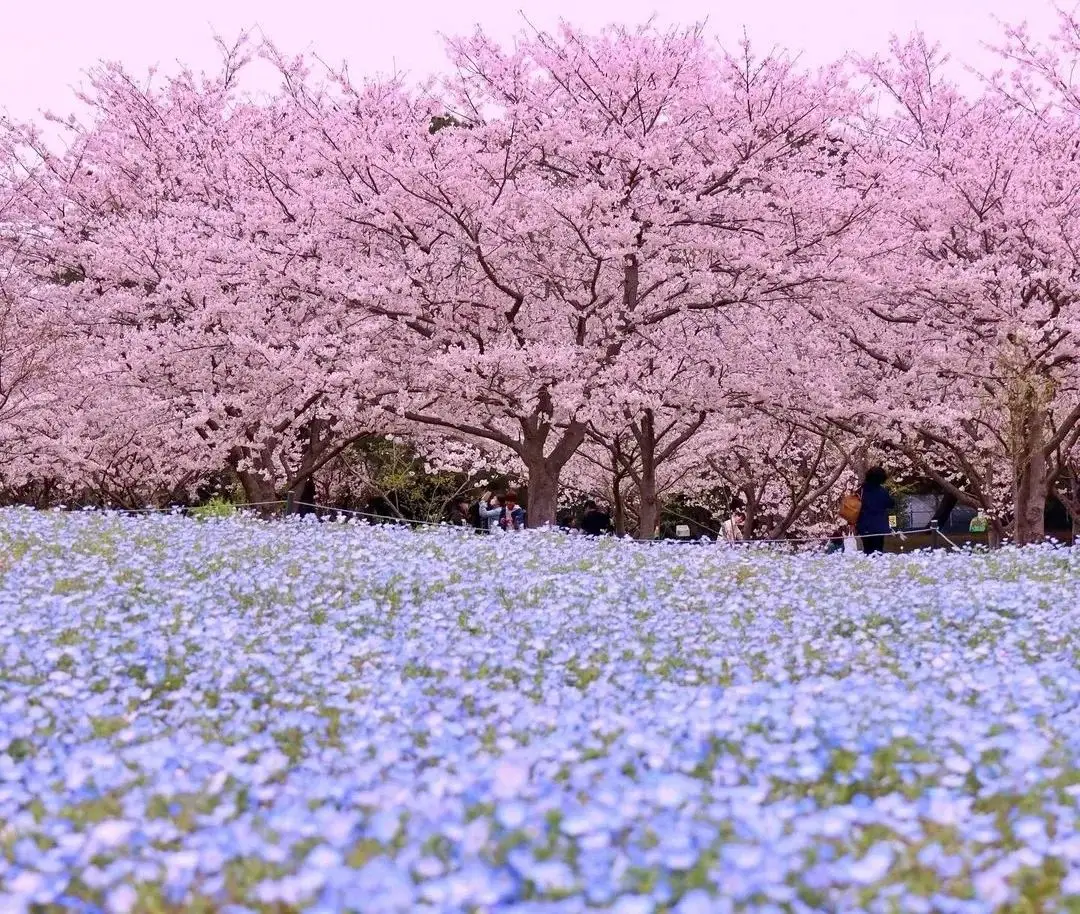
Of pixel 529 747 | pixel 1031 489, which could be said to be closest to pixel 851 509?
pixel 1031 489

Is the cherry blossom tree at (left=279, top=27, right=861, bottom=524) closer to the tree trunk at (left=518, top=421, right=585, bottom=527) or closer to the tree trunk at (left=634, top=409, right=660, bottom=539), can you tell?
the tree trunk at (left=518, top=421, right=585, bottom=527)

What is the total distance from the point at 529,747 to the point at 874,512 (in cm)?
1292

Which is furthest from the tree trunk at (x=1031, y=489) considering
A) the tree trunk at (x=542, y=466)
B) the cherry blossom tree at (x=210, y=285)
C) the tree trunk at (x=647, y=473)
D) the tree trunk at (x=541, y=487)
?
the cherry blossom tree at (x=210, y=285)

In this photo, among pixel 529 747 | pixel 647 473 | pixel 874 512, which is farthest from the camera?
pixel 647 473

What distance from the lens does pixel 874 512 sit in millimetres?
16641

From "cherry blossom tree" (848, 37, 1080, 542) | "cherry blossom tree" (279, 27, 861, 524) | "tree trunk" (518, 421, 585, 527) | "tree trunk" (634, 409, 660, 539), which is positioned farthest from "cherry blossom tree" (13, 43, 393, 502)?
"cherry blossom tree" (848, 37, 1080, 542)

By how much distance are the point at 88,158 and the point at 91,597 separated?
63.7 ft

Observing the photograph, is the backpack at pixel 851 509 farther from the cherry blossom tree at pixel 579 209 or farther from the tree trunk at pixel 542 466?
the tree trunk at pixel 542 466

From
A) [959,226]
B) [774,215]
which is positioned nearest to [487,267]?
[774,215]

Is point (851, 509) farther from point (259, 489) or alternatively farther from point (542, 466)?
point (259, 489)

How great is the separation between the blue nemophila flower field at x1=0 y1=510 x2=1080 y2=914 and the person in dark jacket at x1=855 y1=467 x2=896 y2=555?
7.12 m

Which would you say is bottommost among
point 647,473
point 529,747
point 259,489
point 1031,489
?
point 529,747

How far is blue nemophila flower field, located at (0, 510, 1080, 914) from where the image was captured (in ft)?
11.3

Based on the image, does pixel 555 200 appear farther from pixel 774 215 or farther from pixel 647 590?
pixel 647 590
